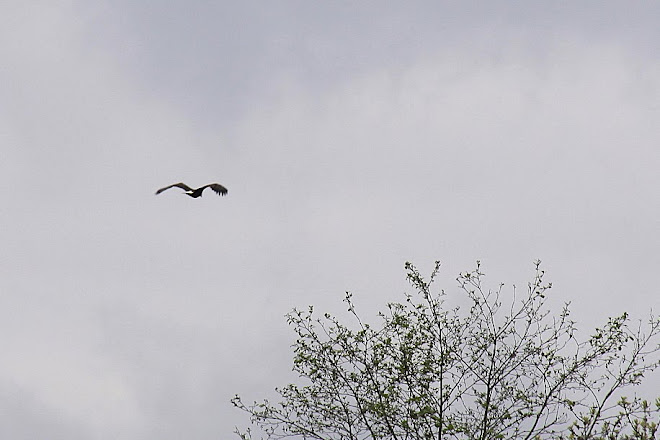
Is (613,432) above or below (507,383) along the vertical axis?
below

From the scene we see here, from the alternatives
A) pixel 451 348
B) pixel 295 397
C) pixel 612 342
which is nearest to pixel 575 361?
pixel 612 342

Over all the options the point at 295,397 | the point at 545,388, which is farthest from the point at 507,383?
the point at 295,397

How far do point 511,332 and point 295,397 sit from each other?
3992 mm

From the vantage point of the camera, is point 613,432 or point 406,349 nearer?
point 613,432

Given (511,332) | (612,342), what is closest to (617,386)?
(612,342)

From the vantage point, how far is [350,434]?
19328mm

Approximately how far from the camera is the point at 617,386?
63.5ft

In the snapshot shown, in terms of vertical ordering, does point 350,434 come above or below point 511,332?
below

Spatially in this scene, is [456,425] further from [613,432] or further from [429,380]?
[613,432]

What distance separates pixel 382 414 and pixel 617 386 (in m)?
4.09

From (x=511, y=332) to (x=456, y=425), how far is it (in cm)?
214

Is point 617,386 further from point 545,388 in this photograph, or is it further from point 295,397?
point 295,397

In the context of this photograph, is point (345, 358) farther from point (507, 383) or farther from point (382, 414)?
point (507, 383)

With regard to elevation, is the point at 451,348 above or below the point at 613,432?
above
